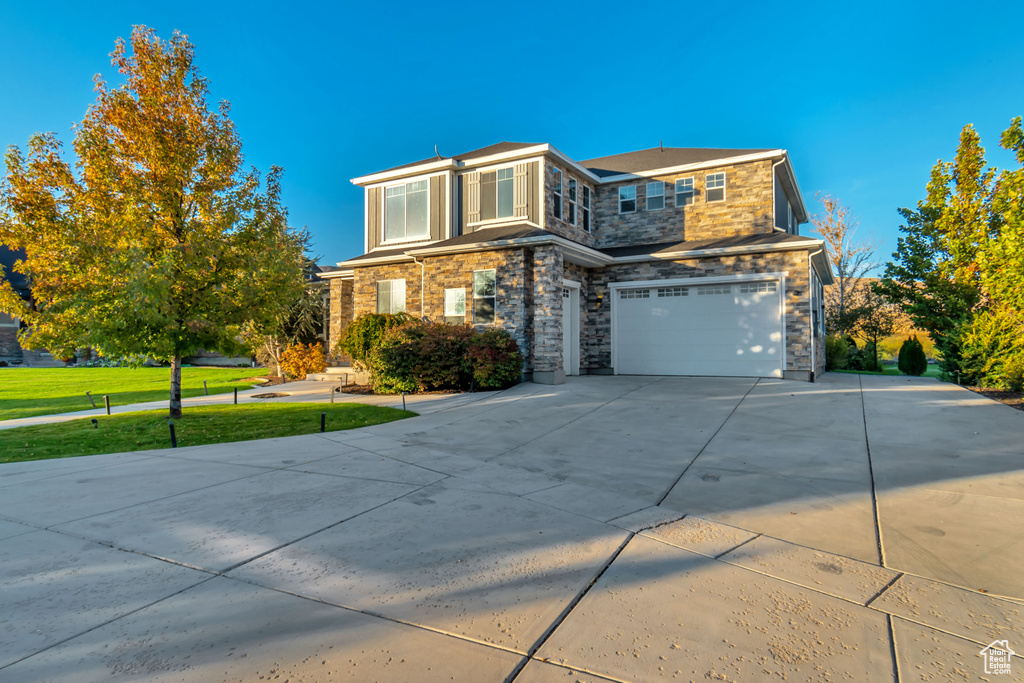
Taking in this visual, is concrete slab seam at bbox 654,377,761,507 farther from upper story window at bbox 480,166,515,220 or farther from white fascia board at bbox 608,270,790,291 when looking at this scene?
upper story window at bbox 480,166,515,220

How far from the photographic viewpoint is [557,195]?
52.1ft

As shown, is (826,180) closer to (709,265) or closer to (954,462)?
(709,265)

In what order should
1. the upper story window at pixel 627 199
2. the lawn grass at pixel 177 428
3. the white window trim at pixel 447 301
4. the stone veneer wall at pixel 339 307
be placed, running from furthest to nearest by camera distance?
the stone veneer wall at pixel 339 307 → the upper story window at pixel 627 199 → the white window trim at pixel 447 301 → the lawn grass at pixel 177 428

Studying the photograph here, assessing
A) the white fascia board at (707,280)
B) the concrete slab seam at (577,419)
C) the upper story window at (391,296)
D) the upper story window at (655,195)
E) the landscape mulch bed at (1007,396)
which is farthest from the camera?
the upper story window at (655,195)

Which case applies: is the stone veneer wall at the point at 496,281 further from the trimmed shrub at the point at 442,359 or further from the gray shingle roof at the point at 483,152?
the gray shingle roof at the point at 483,152

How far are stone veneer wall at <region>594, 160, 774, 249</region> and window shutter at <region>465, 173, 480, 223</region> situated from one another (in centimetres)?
419

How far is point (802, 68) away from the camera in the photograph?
19.7 m

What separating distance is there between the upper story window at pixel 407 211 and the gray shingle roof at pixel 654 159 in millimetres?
6027

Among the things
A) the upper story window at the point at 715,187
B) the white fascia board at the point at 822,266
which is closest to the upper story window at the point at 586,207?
the upper story window at the point at 715,187

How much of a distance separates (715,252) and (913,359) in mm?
10202

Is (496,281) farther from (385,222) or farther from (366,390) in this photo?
(385,222)

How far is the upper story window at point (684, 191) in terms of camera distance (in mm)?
16703

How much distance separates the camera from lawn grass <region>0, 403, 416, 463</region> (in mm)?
7590

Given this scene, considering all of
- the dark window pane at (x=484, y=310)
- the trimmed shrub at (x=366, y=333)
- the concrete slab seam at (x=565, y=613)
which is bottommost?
the concrete slab seam at (x=565, y=613)
